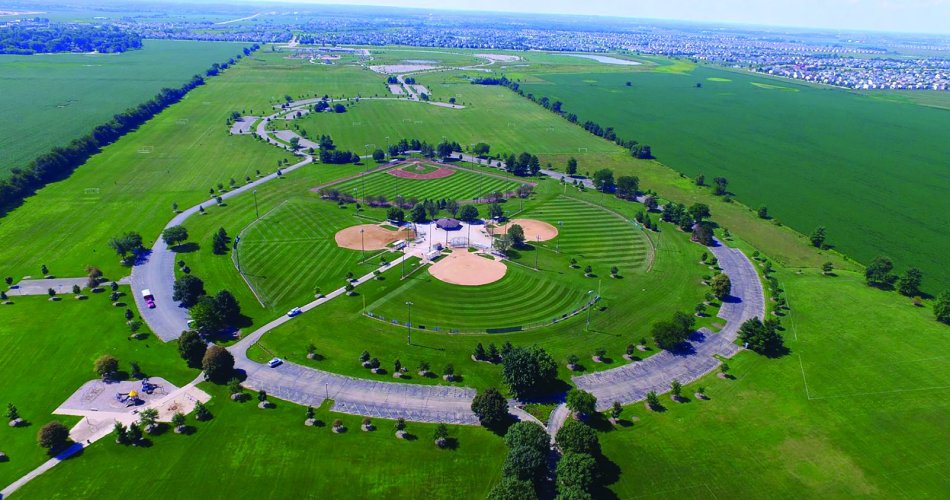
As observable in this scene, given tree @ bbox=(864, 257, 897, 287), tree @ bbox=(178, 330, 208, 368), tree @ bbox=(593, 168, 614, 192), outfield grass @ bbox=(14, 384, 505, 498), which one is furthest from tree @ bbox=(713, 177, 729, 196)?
tree @ bbox=(178, 330, 208, 368)

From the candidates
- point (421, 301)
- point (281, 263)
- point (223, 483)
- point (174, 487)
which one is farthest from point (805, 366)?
point (281, 263)

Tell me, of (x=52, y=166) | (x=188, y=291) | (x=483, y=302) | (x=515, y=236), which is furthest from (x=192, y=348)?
(x=52, y=166)

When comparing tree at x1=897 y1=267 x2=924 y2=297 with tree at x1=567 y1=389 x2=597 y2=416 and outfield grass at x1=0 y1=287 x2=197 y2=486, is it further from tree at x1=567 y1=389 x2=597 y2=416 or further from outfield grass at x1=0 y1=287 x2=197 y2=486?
outfield grass at x1=0 y1=287 x2=197 y2=486

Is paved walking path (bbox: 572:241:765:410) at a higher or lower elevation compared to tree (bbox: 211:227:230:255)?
lower

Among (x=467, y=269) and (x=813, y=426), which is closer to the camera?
(x=813, y=426)

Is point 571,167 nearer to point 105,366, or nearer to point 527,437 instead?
point 527,437

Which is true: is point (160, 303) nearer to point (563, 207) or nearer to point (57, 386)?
point (57, 386)

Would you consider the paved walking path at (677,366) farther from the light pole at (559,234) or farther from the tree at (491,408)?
the light pole at (559,234)
